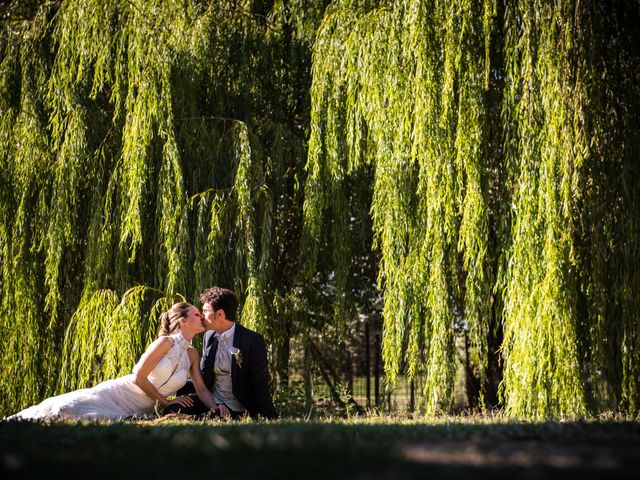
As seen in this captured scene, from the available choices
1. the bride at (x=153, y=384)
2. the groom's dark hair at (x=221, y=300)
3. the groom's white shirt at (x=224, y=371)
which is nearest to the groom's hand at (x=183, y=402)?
the bride at (x=153, y=384)

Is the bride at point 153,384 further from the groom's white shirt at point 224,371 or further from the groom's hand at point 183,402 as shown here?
the groom's white shirt at point 224,371

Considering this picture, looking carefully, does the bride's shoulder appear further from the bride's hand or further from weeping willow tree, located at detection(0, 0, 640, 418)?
weeping willow tree, located at detection(0, 0, 640, 418)

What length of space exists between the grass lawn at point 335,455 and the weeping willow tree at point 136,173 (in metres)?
4.37

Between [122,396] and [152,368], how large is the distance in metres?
0.37

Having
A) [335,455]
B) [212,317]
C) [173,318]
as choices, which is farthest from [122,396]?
[335,455]

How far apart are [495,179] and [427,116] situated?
1161 millimetres

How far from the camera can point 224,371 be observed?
716 cm

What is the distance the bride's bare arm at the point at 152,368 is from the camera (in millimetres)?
6828

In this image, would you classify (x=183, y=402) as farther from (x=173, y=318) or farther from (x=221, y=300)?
(x=221, y=300)

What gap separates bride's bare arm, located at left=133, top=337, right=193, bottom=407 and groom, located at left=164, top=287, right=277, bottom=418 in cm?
7

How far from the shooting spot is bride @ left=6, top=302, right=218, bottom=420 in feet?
21.8

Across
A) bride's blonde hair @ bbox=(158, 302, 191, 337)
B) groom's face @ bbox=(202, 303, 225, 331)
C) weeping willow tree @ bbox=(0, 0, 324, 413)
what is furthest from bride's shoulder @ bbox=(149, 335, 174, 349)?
weeping willow tree @ bbox=(0, 0, 324, 413)

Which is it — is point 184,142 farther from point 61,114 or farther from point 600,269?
point 600,269

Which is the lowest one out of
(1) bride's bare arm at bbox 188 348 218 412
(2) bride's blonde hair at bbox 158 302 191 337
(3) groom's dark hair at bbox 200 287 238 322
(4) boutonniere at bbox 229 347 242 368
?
(1) bride's bare arm at bbox 188 348 218 412
